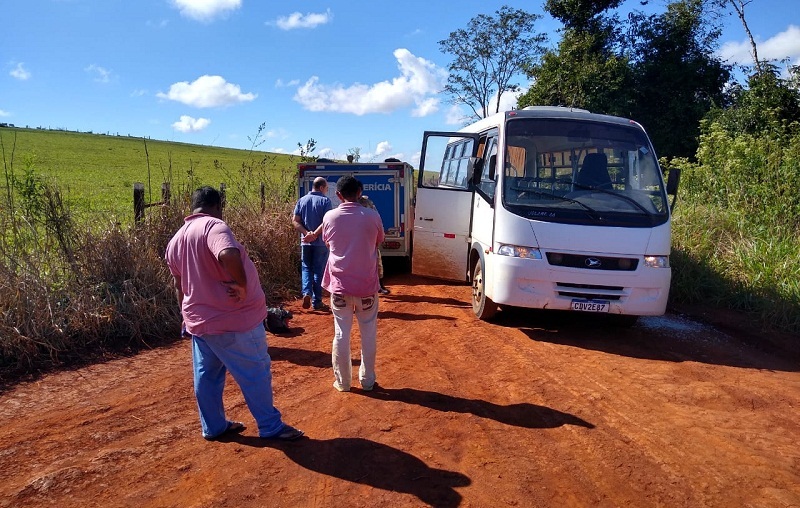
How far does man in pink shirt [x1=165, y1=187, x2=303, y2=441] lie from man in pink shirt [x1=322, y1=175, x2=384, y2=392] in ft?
3.01

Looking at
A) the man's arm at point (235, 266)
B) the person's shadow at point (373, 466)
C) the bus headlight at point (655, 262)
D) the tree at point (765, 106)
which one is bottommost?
the person's shadow at point (373, 466)

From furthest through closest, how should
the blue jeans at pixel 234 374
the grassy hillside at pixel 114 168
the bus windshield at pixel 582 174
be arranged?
the grassy hillside at pixel 114 168, the bus windshield at pixel 582 174, the blue jeans at pixel 234 374

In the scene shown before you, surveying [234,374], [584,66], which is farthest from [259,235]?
[584,66]

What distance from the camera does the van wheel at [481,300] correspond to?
7234mm

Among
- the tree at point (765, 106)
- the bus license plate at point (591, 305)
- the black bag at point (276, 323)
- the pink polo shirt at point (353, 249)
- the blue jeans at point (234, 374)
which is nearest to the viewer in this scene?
the blue jeans at point (234, 374)

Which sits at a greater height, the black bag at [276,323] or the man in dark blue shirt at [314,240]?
the man in dark blue shirt at [314,240]

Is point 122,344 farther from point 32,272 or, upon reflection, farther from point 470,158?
point 470,158

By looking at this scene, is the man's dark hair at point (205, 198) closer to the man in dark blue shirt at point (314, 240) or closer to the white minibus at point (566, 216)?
the man in dark blue shirt at point (314, 240)

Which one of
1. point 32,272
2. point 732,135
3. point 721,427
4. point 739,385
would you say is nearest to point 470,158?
point 739,385

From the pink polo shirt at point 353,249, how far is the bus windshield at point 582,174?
251cm

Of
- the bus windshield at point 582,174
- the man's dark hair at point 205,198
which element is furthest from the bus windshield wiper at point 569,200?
the man's dark hair at point 205,198

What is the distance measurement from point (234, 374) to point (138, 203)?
5.01 m

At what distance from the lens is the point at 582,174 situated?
7016 millimetres

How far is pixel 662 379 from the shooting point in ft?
18.2
